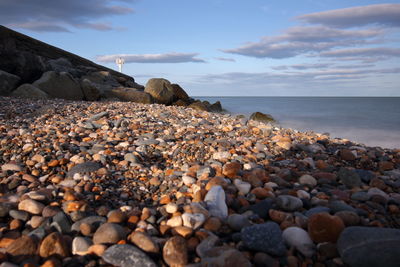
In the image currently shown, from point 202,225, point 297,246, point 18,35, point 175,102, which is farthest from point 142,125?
point 18,35

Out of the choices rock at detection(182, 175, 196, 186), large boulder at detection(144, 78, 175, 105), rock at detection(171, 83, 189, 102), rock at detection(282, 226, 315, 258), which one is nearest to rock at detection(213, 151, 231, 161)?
rock at detection(182, 175, 196, 186)

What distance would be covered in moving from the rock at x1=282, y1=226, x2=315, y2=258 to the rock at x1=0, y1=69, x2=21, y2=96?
26.7 feet

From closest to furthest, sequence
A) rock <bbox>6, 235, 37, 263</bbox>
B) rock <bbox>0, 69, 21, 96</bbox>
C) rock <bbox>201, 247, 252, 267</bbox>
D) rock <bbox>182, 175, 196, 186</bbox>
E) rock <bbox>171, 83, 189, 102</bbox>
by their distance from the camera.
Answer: rock <bbox>201, 247, 252, 267</bbox>
rock <bbox>6, 235, 37, 263</bbox>
rock <bbox>182, 175, 196, 186</bbox>
rock <bbox>0, 69, 21, 96</bbox>
rock <bbox>171, 83, 189, 102</bbox>

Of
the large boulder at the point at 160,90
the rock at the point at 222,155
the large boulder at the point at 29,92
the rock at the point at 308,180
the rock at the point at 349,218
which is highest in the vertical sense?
the large boulder at the point at 160,90

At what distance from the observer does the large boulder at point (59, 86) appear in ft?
27.0

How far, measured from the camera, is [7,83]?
7.64 meters

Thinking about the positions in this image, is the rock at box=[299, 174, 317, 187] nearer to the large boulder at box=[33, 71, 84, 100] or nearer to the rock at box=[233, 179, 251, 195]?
the rock at box=[233, 179, 251, 195]

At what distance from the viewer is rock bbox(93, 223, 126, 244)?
59.7 inches

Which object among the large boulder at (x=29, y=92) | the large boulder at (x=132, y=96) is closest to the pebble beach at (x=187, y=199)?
the large boulder at (x=29, y=92)

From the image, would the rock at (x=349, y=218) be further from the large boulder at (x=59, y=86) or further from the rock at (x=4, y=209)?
the large boulder at (x=59, y=86)

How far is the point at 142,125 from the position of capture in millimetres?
4230

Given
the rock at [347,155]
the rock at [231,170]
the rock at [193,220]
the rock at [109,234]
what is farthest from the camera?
the rock at [347,155]

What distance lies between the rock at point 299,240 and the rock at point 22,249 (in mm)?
1272

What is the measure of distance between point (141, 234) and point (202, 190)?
26.1 inches
